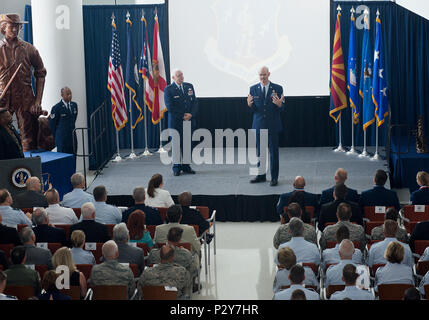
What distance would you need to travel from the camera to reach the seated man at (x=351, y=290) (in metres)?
5.64

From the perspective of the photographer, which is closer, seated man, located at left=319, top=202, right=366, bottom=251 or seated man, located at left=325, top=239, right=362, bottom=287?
seated man, located at left=325, top=239, right=362, bottom=287

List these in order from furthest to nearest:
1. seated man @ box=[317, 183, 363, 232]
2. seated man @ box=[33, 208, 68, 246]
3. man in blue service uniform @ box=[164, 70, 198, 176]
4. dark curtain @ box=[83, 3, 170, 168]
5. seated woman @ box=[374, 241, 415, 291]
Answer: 1. dark curtain @ box=[83, 3, 170, 168]
2. man in blue service uniform @ box=[164, 70, 198, 176]
3. seated man @ box=[317, 183, 363, 232]
4. seated man @ box=[33, 208, 68, 246]
5. seated woman @ box=[374, 241, 415, 291]

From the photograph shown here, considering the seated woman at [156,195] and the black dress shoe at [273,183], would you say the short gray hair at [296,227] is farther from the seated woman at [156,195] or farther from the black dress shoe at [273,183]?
the black dress shoe at [273,183]

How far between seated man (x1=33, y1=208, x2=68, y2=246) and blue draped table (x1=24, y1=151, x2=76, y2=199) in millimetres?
3811

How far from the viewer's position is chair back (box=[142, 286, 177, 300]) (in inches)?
235

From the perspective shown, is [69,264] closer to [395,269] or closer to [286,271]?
[286,271]

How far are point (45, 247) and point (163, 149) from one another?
7292 mm

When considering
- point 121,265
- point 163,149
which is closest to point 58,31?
point 163,149

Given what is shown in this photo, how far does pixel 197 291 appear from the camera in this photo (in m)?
7.92

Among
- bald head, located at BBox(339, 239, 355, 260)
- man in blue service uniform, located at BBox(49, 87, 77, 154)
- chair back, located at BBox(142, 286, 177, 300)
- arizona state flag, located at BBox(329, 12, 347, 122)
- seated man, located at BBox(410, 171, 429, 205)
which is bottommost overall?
chair back, located at BBox(142, 286, 177, 300)

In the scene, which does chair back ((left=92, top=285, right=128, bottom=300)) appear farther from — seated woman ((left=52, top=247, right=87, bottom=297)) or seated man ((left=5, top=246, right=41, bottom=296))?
seated man ((left=5, top=246, right=41, bottom=296))

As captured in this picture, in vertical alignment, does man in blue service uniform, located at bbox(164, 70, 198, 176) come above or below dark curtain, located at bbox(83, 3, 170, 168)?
below

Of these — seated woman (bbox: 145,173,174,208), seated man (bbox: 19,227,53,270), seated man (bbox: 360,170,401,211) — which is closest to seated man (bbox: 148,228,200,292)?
seated man (bbox: 19,227,53,270)

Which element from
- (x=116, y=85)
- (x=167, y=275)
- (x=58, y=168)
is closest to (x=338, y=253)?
(x=167, y=275)
